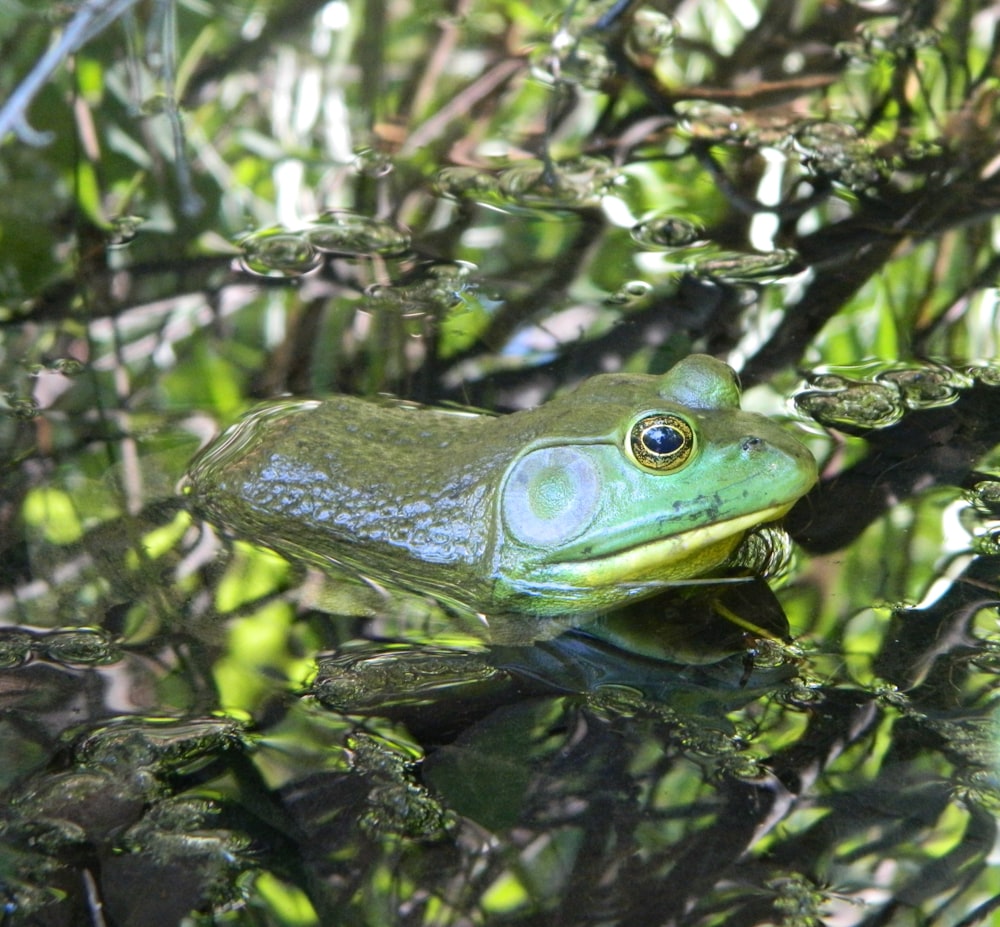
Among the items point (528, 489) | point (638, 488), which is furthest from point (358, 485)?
point (638, 488)

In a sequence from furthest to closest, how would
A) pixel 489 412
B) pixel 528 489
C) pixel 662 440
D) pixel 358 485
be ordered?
pixel 489 412, pixel 358 485, pixel 528 489, pixel 662 440

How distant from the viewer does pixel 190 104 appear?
5.28 metres

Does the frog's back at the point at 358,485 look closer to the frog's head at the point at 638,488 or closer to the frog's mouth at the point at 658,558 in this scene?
the frog's head at the point at 638,488

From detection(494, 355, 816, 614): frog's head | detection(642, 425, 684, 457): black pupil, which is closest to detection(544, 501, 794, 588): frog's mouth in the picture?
detection(494, 355, 816, 614): frog's head

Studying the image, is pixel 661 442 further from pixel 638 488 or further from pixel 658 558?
pixel 658 558

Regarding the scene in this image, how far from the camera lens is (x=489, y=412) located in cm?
376

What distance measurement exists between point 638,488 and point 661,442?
15 cm

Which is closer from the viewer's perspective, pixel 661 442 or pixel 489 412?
pixel 661 442

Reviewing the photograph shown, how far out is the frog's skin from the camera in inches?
116

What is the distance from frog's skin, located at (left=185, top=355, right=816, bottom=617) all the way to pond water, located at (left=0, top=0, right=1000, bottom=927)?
0.10 m

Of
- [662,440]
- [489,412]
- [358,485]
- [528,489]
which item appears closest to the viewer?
[662,440]

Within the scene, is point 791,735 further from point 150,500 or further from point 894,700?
point 150,500

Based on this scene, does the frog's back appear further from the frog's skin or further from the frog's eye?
the frog's eye

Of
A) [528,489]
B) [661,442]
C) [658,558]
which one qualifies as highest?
[661,442]
